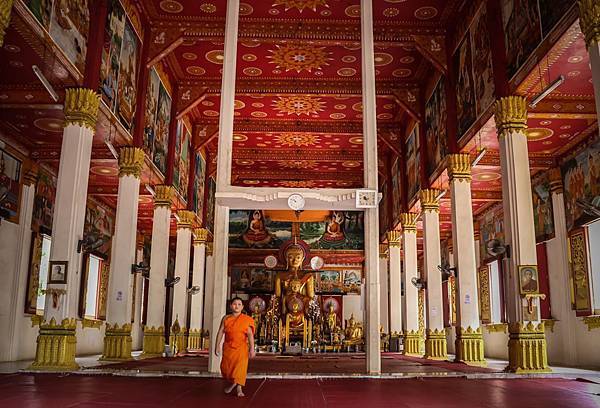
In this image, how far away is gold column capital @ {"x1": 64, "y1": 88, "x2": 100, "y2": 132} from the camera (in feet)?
33.9

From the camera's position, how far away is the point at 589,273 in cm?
1457

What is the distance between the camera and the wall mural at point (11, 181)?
14359mm

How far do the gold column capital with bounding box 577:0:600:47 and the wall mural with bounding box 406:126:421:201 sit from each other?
10.3 metres

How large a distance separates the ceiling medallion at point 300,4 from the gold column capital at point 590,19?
7589 mm

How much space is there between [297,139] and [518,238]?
44.7ft

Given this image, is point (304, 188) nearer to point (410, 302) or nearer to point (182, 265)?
point (182, 265)

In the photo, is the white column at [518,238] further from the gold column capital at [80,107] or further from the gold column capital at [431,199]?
the gold column capital at [80,107]

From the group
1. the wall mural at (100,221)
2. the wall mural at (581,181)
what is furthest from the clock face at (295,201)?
the wall mural at (100,221)

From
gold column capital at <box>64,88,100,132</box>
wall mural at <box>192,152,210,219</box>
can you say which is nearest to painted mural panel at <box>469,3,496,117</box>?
gold column capital at <box>64,88,100,132</box>

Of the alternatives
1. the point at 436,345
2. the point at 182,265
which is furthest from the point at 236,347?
the point at 182,265

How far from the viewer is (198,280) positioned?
22.3 metres

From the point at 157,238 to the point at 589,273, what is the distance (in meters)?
11.9

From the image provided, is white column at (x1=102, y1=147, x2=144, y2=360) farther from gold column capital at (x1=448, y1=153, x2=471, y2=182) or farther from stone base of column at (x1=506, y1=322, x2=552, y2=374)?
stone base of column at (x1=506, y1=322, x2=552, y2=374)

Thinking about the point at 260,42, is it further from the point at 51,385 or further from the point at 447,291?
the point at 447,291
